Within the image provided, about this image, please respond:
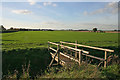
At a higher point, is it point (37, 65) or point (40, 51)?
point (40, 51)

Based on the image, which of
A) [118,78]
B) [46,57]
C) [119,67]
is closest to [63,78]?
[118,78]

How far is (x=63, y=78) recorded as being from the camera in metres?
4.10

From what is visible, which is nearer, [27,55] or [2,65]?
[2,65]

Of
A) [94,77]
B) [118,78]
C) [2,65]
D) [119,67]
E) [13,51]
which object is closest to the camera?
[94,77]

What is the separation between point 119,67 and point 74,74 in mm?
2648

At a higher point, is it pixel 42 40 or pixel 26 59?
pixel 42 40

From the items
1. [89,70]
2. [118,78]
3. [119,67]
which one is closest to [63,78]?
[89,70]

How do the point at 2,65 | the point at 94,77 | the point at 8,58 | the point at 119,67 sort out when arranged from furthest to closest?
the point at 8,58, the point at 2,65, the point at 119,67, the point at 94,77

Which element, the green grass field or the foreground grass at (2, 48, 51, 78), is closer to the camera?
the foreground grass at (2, 48, 51, 78)

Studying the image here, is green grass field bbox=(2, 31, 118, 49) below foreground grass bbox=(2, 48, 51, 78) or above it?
above

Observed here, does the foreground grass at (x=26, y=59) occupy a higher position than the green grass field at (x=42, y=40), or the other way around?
the green grass field at (x=42, y=40)

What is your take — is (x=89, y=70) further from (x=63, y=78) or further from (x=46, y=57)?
(x=46, y=57)

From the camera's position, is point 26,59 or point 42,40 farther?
point 42,40

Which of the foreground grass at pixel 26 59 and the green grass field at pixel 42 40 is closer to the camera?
the foreground grass at pixel 26 59
